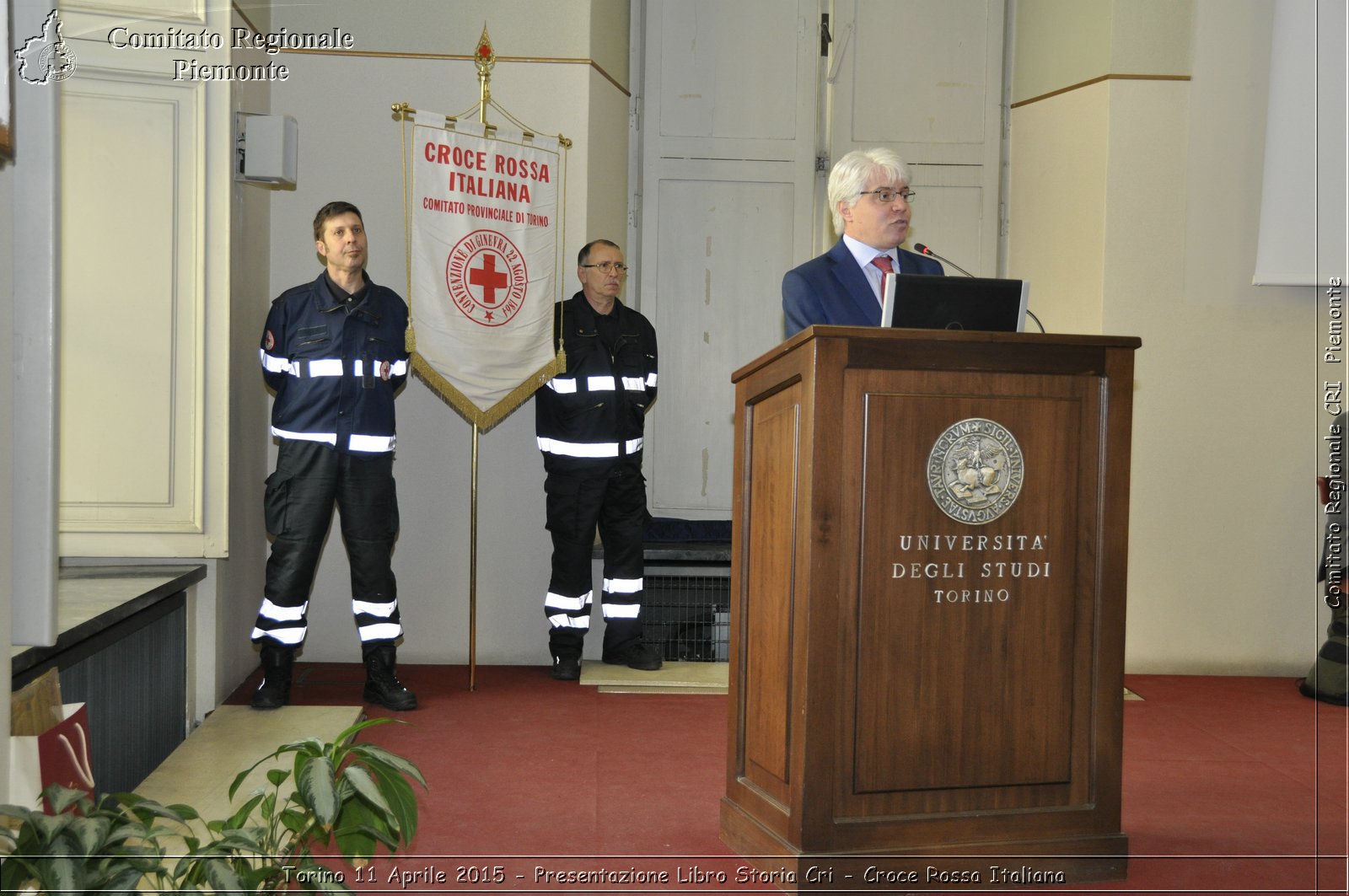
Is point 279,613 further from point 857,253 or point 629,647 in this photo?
point 857,253

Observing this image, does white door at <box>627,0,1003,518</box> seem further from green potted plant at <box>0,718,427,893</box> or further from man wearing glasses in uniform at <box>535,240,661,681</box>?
green potted plant at <box>0,718,427,893</box>

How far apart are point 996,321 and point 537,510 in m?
3.03

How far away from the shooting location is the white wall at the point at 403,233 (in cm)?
510

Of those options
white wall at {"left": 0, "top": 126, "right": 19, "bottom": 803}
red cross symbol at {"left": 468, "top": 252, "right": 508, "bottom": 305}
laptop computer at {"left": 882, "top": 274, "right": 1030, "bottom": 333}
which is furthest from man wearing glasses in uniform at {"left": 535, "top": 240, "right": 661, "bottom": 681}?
white wall at {"left": 0, "top": 126, "right": 19, "bottom": 803}

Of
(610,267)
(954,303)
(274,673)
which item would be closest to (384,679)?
(274,673)

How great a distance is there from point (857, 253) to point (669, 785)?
1560mm

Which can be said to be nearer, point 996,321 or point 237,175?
point 996,321

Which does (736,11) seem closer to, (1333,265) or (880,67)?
(880,67)

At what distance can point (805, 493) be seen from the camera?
242cm

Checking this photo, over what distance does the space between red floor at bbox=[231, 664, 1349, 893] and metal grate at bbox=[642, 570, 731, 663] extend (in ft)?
1.97

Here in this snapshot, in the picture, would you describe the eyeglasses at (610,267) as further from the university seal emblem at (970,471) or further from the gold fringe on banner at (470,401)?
the university seal emblem at (970,471)

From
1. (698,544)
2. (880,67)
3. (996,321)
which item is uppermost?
(880,67)

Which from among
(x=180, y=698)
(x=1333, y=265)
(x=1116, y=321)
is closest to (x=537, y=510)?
(x=180, y=698)

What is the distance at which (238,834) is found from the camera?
133cm
